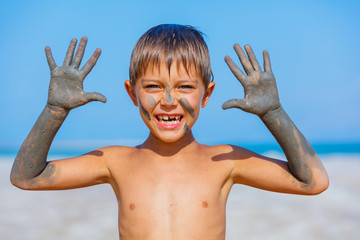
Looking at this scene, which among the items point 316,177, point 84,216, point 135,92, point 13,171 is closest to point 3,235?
point 84,216

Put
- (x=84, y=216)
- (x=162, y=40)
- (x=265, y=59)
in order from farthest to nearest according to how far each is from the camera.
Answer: (x=84, y=216), (x=162, y=40), (x=265, y=59)

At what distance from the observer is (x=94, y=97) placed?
1.89 m

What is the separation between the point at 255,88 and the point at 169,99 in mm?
399

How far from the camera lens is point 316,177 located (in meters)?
1.95

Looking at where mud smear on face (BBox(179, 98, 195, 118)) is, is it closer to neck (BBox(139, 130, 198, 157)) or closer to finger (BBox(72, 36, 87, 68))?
neck (BBox(139, 130, 198, 157))

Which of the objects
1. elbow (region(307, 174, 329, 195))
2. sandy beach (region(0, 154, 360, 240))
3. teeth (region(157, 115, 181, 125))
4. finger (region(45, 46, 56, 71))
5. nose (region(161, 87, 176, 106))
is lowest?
sandy beach (region(0, 154, 360, 240))

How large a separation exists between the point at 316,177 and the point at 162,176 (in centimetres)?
74

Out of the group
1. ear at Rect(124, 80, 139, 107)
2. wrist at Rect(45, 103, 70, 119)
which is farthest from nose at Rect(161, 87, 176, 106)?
wrist at Rect(45, 103, 70, 119)

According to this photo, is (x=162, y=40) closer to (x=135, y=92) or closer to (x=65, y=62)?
(x=135, y=92)

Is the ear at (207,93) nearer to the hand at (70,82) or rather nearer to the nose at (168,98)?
the nose at (168,98)

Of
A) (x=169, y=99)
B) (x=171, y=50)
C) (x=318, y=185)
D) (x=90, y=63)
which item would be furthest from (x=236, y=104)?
(x=90, y=63)

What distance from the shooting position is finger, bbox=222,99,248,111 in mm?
1827

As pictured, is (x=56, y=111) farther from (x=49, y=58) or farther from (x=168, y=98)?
(x=168, y=98)

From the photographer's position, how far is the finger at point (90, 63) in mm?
1936
